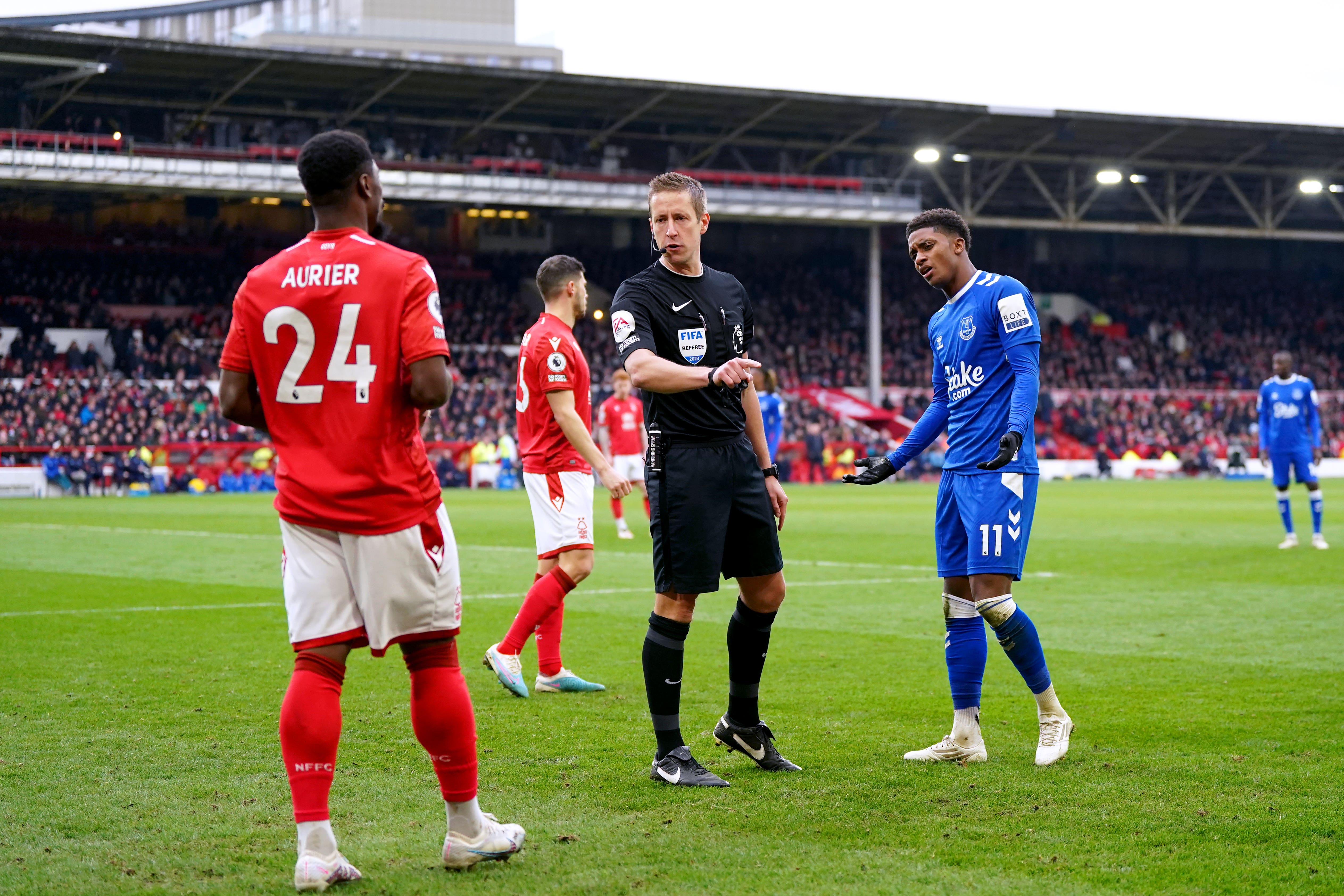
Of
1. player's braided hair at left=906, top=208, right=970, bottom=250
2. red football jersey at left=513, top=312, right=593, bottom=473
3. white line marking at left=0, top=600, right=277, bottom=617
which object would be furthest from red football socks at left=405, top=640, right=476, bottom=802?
white line marking at left=0, top=600, right=277, bottom=617

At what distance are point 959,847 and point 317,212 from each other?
8.65ft

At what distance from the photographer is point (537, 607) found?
7.31 metres

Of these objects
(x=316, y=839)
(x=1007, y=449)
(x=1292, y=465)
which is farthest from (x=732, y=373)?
(x=1292, y=465)

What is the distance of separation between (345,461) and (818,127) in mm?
44465

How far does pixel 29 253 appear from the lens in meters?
44.0

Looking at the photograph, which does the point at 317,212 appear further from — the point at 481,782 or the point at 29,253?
the point at 29,253

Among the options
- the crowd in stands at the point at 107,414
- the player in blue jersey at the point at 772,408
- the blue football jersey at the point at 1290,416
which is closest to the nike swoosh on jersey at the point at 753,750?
the blue football jersey at the point at 1290,416

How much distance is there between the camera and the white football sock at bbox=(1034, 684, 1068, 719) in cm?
560

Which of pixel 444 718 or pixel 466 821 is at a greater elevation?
pixel 444 718

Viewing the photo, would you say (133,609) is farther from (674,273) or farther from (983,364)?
(983,364)

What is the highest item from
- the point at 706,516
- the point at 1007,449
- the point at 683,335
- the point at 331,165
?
the point at 331,165

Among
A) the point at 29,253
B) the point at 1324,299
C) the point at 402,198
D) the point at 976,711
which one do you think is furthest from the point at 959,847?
the point at 1324,299

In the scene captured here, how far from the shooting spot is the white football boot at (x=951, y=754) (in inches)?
217

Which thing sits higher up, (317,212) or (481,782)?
(317,212)
